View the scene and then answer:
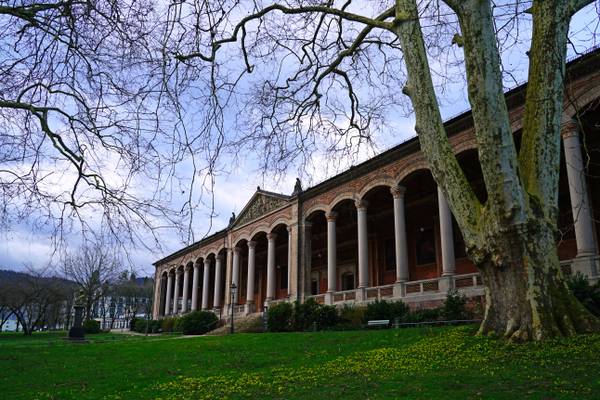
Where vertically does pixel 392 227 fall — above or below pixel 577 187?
above

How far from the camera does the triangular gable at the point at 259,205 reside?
111 ft

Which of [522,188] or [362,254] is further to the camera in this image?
[362,254]

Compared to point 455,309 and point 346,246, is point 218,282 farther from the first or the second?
point 455,309

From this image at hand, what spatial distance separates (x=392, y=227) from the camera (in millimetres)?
30625

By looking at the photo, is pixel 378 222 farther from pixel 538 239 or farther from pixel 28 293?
pixel 28 293

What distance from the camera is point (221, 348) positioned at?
14773mm

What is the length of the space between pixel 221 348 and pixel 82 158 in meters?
8.80

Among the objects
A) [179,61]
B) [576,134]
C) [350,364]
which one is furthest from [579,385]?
[576,134]

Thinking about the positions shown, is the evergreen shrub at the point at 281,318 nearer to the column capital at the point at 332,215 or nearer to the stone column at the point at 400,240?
the stone column at the point at 400,240

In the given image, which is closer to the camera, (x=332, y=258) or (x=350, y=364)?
(x=350, y=364)

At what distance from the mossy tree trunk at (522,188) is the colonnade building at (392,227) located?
11.3ft

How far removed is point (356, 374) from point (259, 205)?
98.5 feet

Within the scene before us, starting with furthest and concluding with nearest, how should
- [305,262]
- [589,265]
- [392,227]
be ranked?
[392,227]
[305,262]
[589,265]

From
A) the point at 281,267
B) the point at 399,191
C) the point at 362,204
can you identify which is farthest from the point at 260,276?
the point at 399,191
